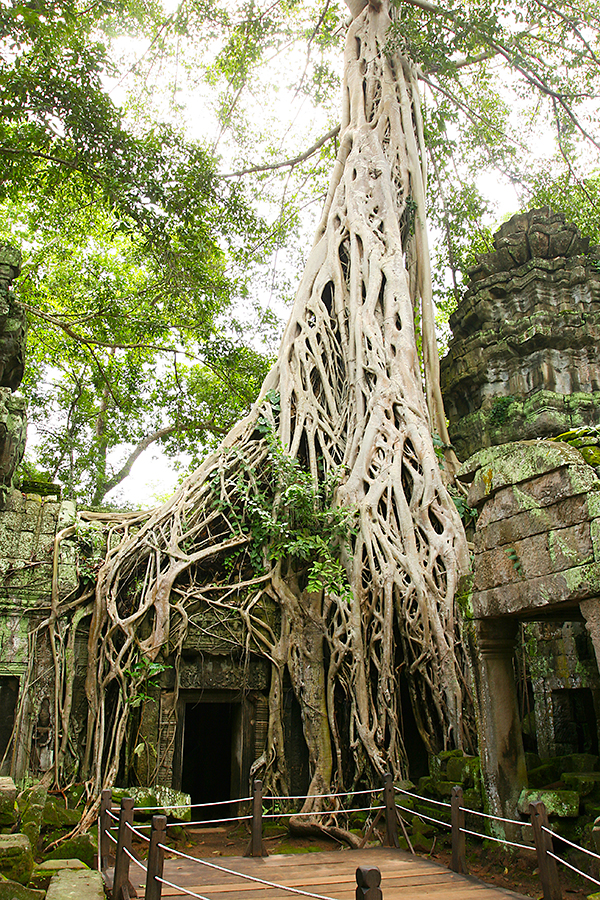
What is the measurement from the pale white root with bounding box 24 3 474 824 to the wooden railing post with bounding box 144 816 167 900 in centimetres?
230

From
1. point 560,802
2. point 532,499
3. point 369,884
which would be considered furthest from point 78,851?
point 532,499

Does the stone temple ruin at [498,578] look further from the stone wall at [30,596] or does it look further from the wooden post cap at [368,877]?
the wooden post cap at [368,877]

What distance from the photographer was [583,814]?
3.44 metres

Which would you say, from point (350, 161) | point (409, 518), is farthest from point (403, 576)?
point (350, 161)

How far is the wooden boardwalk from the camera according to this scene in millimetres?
3104

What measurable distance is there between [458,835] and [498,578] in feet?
4.49

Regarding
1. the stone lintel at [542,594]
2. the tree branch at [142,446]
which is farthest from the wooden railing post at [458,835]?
the tree branch at [142,446]

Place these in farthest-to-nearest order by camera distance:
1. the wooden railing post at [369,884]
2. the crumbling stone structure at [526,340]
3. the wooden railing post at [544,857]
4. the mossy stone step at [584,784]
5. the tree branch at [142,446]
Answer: the tree branch at [142,446] < the crumbling stone structure at [526,340] < the mossy stone step at [584,784] < the wooden railing post at [544,857] < the wooden railing post at [369,884]

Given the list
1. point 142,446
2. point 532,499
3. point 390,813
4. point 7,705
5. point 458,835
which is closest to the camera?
point 458,835

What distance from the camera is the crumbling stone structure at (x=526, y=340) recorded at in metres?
7.99

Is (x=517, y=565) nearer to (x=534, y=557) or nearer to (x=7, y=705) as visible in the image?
(x=534, y=557)

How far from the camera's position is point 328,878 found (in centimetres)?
341

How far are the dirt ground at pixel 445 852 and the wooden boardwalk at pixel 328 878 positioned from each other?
266 millimetres

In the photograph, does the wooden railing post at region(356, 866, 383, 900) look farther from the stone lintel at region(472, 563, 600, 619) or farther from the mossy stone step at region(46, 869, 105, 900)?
the stone lintel at region(472, 563, 600, 619)
